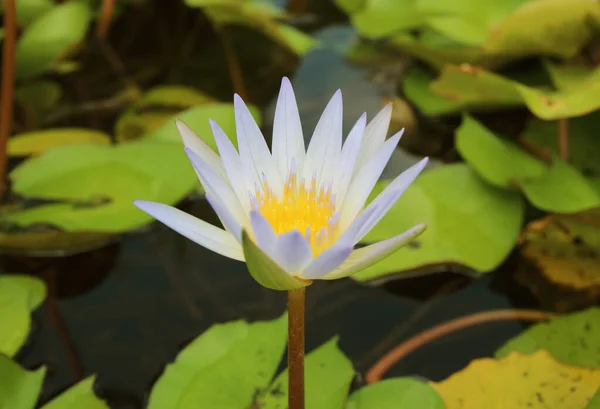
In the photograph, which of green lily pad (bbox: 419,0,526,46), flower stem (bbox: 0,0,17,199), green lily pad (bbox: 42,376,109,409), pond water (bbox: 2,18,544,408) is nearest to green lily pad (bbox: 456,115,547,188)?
pond water (bbox: 2,18,544,408)

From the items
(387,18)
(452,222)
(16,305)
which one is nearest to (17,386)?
(16,305)

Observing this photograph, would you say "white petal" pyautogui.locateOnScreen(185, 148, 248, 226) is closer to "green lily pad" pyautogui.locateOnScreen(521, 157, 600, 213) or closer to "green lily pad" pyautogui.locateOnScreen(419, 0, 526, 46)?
"green lily pad" pyautogui.locateOnScreen(521, 157, 600, 213)

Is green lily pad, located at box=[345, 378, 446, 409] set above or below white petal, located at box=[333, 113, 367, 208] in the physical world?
below

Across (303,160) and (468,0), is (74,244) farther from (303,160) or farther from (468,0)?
(468,0)

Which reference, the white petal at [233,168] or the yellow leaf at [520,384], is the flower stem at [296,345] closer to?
the white petal at [233,168]

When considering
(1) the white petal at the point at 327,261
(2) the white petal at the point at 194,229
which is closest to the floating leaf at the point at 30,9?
(2) the white petal at the point at 194,229

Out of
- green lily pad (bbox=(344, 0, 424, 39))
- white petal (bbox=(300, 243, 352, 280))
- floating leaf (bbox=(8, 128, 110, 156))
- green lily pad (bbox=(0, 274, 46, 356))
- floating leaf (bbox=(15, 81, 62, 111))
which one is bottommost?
floating leaf (bbox=(15, 81, 62, 111))

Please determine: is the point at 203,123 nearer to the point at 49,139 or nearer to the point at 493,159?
the point at 49,139
